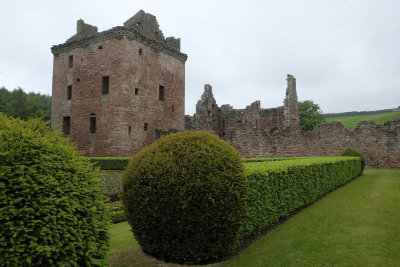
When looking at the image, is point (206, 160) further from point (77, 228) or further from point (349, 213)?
point (349, 213)

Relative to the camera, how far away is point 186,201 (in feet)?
14.5

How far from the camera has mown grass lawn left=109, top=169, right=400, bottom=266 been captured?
4.87 meters

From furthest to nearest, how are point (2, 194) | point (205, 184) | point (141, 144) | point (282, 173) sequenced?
point (141, 144) < point (282, 173) < point (205, 184) < point (2, 194)

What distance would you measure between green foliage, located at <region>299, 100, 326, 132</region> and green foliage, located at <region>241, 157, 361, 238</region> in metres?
38.3

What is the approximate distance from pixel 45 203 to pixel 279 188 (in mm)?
5262

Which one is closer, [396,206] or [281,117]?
[396,206]

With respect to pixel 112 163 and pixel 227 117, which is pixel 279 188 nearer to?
pixel 112 163

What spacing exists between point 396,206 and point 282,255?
5077 mm

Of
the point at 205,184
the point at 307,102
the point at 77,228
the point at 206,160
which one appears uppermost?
the point at 307,102

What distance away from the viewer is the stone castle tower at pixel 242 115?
103 feet

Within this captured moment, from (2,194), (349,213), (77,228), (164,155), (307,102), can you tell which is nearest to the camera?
(2,194)

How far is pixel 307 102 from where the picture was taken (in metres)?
52.1

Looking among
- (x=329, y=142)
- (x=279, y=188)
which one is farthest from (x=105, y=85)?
(x=279, y=188)

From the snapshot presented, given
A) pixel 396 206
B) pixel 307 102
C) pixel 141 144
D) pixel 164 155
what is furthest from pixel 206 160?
pixel 307 102
